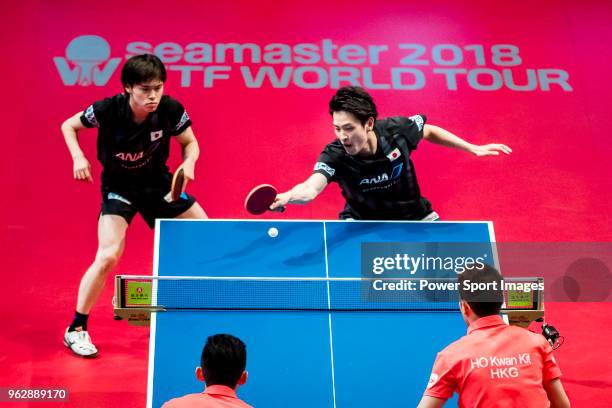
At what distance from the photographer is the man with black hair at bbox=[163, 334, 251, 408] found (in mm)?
4026

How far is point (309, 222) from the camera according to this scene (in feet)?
19.4

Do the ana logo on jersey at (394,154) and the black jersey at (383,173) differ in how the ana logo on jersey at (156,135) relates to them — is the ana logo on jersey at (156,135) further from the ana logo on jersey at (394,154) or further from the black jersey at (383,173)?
the ana logo on jersey at (394,154)

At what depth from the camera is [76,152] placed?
6.46m

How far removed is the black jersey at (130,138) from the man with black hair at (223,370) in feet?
9.14

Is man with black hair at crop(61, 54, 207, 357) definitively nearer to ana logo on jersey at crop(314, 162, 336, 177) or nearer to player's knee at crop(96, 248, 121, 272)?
player's knee at crop(96, 248, 121, 272)

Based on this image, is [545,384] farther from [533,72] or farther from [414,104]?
[533,72]

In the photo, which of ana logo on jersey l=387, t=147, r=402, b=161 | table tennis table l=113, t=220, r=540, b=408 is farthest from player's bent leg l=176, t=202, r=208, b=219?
ana logo on jersey l=387, t=147, r=402, b=161

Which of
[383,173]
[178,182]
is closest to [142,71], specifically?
[178,182]

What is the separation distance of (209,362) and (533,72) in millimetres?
6633

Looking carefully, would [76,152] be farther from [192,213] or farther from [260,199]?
[260,199]

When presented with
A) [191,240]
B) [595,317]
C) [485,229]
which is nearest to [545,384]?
[485,229]

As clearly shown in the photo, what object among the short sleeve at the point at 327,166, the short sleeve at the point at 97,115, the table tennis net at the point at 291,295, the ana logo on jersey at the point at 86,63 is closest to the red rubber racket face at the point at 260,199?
the table tennis net at the point at 291,295

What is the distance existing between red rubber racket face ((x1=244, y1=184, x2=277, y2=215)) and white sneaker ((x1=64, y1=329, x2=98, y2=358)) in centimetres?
184

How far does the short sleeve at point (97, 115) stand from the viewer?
21.9 ft
